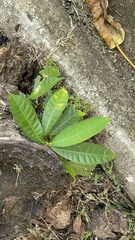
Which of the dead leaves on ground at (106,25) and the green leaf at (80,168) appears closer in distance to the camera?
the green leaf at (80,168)

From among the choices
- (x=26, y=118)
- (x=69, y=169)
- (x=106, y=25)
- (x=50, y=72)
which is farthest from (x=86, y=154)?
(x=106, y=25)

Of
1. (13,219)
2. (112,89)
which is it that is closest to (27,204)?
(13,219)

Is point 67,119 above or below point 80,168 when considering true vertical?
above

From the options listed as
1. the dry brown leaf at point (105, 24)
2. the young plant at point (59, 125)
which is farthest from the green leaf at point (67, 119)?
the dry brown leaf at point (105, 24)

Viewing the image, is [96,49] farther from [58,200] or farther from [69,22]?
[58,200]

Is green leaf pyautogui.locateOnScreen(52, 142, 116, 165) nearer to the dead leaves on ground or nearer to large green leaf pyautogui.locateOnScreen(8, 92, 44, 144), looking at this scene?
large green leaf pyautogui.locateOnScreen(8, 92, 44, 144)

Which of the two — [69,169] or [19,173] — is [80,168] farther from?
[19,173]

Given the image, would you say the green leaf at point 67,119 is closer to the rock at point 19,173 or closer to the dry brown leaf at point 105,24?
the rock at point 19,173

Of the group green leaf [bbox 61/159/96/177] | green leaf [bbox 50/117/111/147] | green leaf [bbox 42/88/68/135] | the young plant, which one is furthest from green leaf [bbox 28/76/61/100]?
green leaf [bbox 61/159/96/177]
